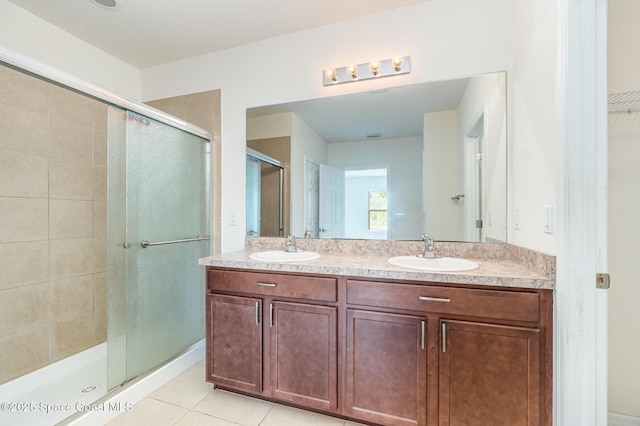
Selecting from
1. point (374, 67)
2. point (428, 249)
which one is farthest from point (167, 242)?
point (374, 67)

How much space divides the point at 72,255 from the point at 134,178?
3.02 feet

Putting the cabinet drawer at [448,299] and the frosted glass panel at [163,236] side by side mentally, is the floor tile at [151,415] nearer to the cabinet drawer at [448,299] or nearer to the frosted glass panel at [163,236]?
the frosted glass panel at [163,236]

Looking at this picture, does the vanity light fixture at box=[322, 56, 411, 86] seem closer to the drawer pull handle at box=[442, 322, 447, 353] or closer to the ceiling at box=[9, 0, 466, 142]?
the ceiling at box=[9, 0, 466, 142]

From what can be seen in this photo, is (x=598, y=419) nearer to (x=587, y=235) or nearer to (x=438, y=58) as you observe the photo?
(x=587, y=235)

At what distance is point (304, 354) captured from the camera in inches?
58.4

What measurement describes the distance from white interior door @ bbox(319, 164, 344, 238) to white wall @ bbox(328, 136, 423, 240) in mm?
252

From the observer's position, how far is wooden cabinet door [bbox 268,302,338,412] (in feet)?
4.72

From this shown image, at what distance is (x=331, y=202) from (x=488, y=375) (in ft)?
4.34

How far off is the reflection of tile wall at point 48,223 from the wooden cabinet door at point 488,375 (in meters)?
2.54

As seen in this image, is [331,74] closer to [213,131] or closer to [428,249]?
[213,131]

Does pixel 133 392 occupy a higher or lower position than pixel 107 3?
lower

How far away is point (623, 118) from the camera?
1359 mm

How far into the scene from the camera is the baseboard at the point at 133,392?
4.67 feet

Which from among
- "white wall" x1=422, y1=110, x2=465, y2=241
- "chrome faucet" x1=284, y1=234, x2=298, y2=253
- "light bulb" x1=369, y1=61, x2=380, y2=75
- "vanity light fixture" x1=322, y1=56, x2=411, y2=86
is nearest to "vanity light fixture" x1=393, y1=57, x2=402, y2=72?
"vanity light fixture" x1=322, y1=56, x2=411, y2=86
